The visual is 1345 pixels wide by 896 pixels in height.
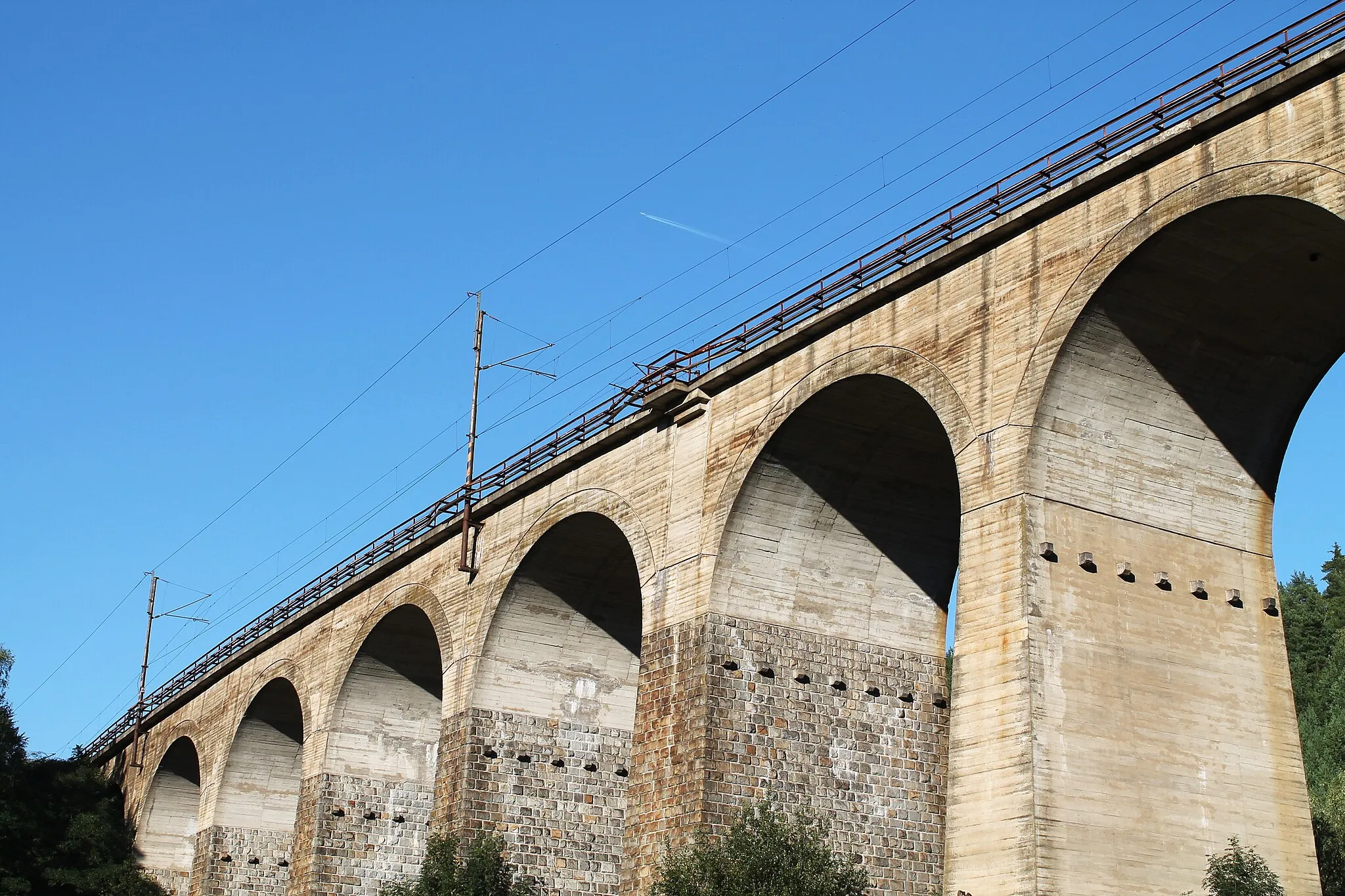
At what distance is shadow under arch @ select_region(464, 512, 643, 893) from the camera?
1302 inches

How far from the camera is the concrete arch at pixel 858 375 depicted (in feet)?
74.3

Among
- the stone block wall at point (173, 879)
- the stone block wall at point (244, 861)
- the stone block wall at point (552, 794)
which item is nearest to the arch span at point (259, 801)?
the stone block wall at point (244, 861)

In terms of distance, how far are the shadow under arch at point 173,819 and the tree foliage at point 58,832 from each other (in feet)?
2.28

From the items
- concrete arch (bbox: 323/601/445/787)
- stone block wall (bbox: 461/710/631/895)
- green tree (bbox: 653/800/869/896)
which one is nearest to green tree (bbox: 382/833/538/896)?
stone block wall (bbox: 461/710/631/895)

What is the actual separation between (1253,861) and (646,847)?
10043mm

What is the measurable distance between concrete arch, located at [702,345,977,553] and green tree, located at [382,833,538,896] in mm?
8544

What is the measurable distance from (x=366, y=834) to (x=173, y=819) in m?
17.3

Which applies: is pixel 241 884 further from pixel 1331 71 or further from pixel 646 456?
pixel 1331 71

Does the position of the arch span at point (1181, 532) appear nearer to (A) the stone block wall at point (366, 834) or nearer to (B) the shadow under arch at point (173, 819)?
(A) the stone block wall at point (366, 834)

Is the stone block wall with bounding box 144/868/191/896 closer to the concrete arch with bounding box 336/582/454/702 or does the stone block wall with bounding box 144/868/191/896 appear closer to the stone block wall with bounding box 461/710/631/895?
the concrete arch with bounding box 336/582/454/702

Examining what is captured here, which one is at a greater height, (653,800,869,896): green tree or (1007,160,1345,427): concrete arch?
(1007,160,1345,427): concrete arch

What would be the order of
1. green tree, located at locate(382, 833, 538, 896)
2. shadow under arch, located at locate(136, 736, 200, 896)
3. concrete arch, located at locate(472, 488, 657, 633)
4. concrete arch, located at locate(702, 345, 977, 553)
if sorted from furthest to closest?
shadow under arch, located at locate(136, 736, 200, 896), green tree, located at locate(382, 833, 538, 896), concrete arch, located at locate(472, 488, 657, 633), concrete arch, located at locate(702, 345, 977, 553)

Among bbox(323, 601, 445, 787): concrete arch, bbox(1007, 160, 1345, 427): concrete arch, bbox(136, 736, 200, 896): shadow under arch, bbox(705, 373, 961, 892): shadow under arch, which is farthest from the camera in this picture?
bbox(136, 736, 200, 896): shadow under arch

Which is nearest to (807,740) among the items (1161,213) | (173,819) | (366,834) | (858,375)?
(858,375)
